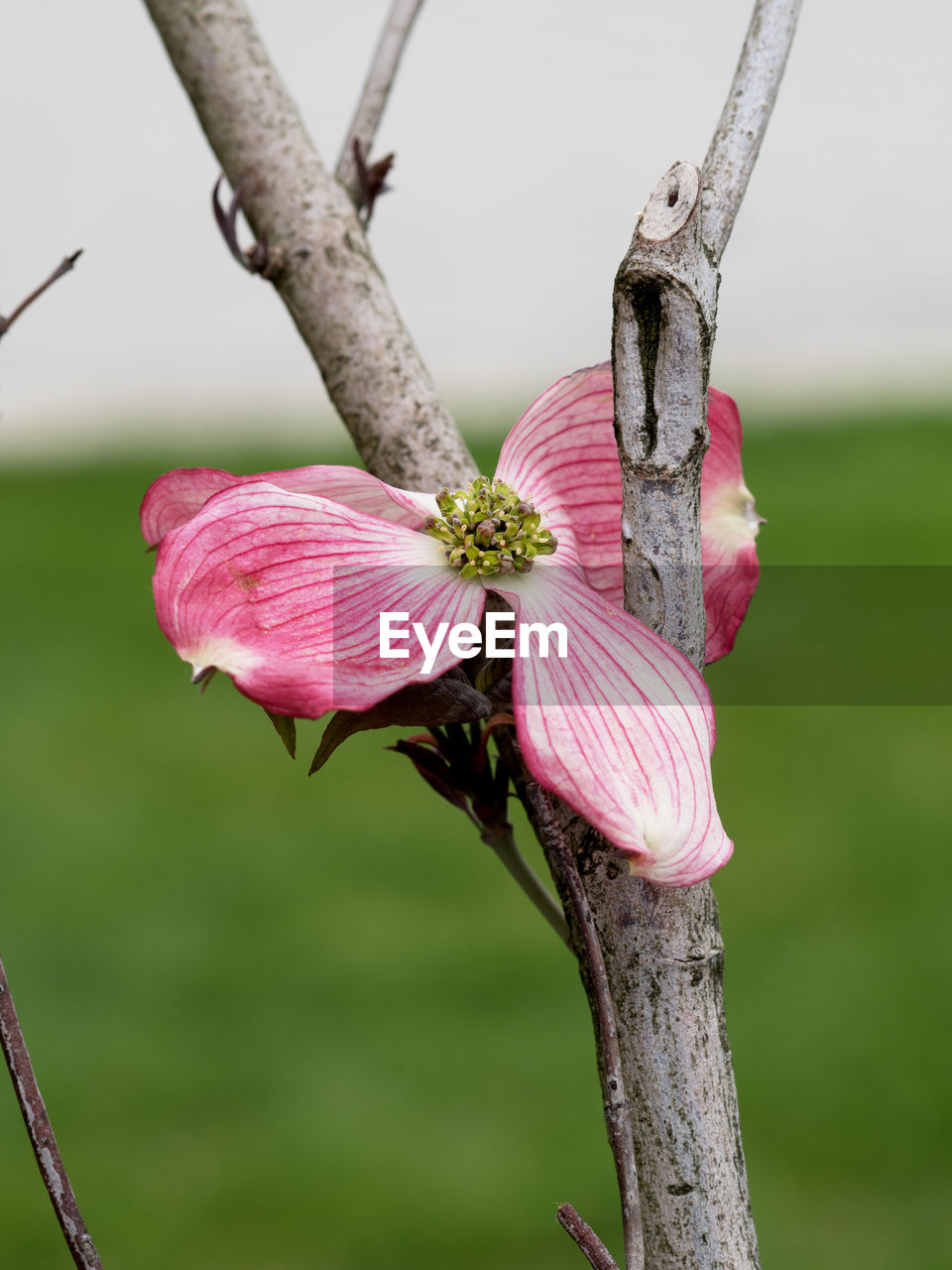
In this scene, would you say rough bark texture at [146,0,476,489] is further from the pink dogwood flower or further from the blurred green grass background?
the blurred green grass background

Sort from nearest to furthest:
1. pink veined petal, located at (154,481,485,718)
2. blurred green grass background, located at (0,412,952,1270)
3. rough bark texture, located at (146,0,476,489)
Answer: pink veined petal, located at (154,481,485,718), rough bark texture, located at (146,0,476,489), blurred green grass background, located at (0,412,952,1270)

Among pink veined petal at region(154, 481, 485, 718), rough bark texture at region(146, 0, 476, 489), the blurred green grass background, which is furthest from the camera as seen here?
the blurred green grass background

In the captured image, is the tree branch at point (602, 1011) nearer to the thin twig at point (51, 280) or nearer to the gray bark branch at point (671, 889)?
the gray bark branch at point (671, 889)

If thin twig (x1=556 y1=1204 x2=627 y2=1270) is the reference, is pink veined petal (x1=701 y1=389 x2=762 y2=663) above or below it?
above

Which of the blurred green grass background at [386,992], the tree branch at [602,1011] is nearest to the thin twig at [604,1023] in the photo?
the tree branch at [602,1011]

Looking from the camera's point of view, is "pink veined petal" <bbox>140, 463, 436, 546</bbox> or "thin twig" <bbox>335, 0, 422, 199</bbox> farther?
"thin twig" <bbox>335, 0, 422, 199</bbox>

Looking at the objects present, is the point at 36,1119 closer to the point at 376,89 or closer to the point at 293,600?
the point at 293,600

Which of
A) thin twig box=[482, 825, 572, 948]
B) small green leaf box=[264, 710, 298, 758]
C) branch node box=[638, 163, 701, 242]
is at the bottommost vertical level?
thin twig box=[482, 825, 572, 948]

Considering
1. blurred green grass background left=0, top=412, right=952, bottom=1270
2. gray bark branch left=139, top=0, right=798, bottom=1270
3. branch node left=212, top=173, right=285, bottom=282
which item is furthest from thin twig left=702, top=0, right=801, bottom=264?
blurred green grass background left=0, top=412, right=952, bottom=1270
